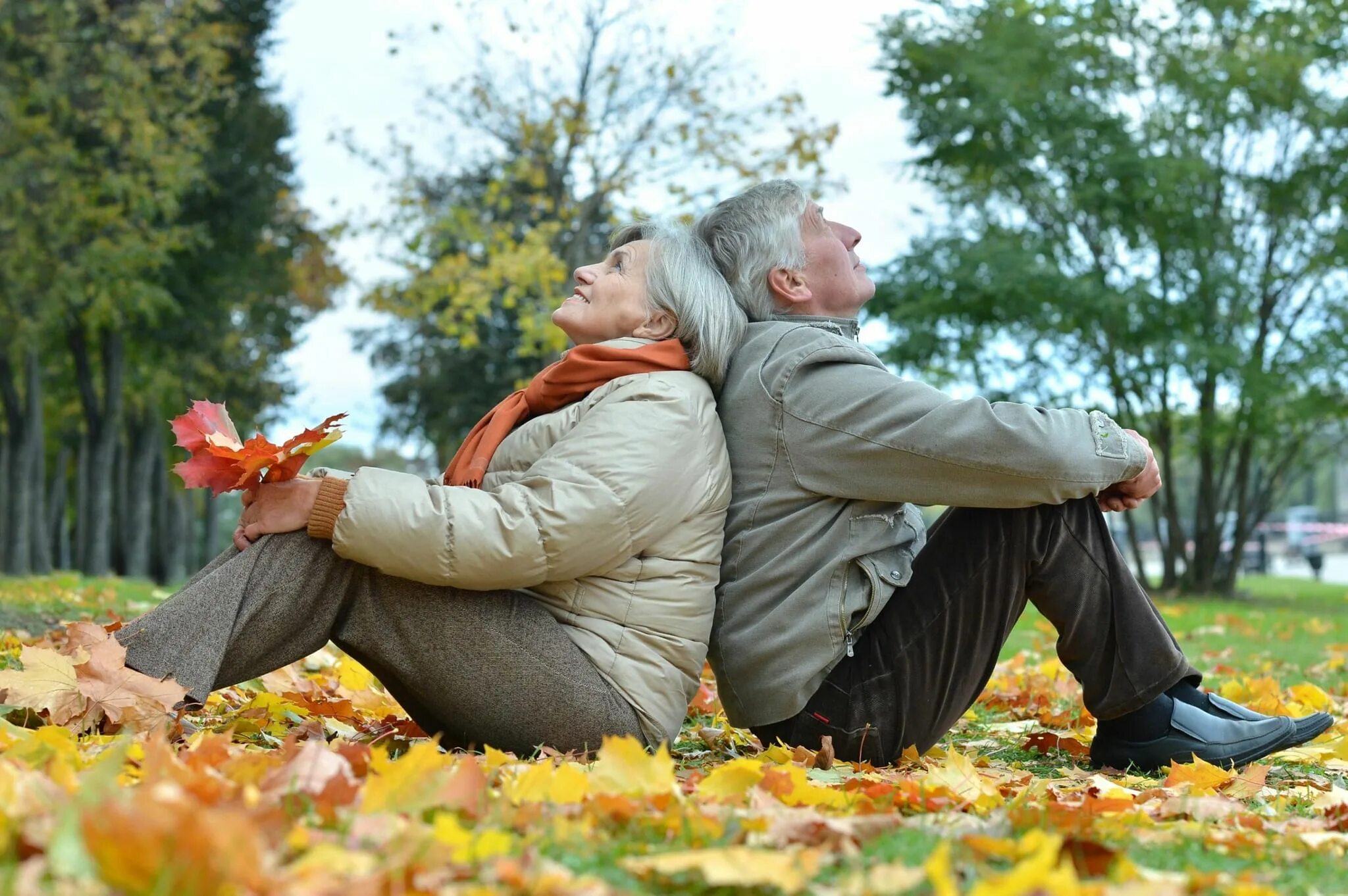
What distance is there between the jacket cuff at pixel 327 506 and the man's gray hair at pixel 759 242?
3.74 ft

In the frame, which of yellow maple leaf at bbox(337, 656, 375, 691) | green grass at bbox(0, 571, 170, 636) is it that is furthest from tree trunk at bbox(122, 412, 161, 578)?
yellow maple leaf at bbox(337, 656, 375, 691)

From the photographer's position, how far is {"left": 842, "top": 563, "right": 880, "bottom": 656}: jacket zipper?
115 inches

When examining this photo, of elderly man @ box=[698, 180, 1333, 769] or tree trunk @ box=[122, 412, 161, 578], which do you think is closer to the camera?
elderly man @ box=[698, 180, 1333, 769]

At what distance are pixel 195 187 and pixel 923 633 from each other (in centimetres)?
1682

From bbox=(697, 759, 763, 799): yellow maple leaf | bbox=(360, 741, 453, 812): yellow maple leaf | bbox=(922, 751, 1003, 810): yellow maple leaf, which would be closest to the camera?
bbox=(360, 741, 453, 812): yellow maple leaf

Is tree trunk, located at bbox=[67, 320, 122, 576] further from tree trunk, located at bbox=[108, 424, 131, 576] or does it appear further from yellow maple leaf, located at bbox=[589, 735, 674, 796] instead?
yellow maple leaf, located at bbox=[589, 735, 674, 796]

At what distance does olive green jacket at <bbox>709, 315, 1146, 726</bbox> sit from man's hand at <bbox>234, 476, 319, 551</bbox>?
37.9 inches

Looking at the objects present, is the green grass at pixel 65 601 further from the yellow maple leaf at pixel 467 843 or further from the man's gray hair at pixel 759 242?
the yellow maple leaf at pixel 467 843

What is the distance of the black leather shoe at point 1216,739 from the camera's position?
293 cm

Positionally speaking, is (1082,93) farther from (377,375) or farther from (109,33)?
(377,375)

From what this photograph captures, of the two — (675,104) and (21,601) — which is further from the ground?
(675,104)

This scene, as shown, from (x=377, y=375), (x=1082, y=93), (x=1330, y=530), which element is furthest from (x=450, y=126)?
(x=1330, y=530)

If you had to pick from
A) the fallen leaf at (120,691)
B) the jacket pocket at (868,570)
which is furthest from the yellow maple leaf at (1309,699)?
the fallen leaf at (120,691)

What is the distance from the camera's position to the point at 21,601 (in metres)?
6.57
